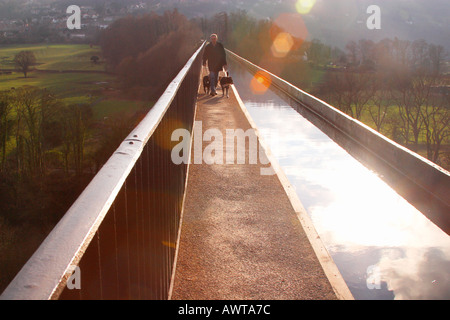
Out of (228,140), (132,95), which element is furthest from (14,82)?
(228,140)

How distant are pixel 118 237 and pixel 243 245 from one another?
3.49 meters

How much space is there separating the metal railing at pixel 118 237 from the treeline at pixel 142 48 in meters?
115

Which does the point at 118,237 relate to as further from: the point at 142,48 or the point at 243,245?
the point at 142,48

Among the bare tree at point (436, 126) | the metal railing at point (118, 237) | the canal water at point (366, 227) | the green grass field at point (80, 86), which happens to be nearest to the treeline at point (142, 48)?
the green grass field at point (80, 86)

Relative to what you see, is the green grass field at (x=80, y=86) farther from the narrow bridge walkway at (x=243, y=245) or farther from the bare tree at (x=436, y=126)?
the narrow bridge walkway at (x=243, y=245)

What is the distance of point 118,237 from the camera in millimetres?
2008

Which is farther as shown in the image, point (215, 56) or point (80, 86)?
point (80, 86)

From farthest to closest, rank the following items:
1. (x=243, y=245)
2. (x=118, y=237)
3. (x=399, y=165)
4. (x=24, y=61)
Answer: (x=24, y=61) < (x=399, y=165) < (x=243, y=245) < (x=118, y=237)

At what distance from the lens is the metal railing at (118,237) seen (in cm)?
123

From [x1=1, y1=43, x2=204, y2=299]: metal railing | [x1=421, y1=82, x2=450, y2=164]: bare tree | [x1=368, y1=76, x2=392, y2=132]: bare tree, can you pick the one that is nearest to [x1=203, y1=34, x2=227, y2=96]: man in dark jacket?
[x1=1, y1=43, x2=204, y2=299]: metal railing

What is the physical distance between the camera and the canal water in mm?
4367

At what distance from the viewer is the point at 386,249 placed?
4953 millimetres

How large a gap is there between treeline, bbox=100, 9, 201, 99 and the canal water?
110733 millimetres

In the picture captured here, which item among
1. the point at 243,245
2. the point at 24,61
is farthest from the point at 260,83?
Answer: the point at 24,61
